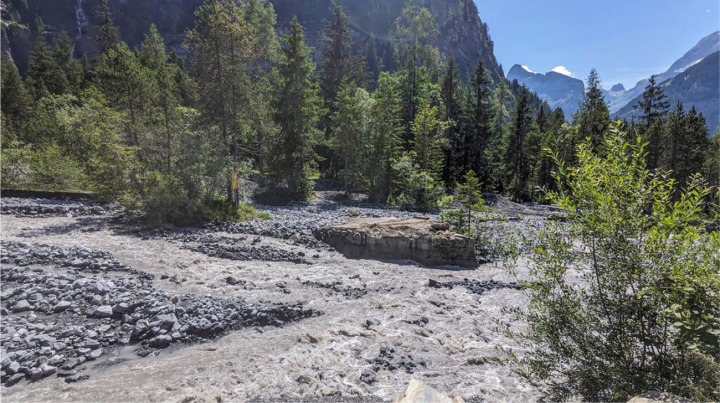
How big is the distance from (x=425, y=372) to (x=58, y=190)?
26644 mm

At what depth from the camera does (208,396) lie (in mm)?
5328

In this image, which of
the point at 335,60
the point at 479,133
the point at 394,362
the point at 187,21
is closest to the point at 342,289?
the point at 394,362

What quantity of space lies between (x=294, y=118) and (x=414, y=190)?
11.9 meters

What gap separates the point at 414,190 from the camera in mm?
27906

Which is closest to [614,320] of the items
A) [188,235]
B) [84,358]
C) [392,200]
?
[84,358]

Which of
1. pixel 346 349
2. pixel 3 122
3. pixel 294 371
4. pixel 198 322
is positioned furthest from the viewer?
pixel 3 122

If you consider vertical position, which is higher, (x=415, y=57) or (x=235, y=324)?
(x=415, y=57)

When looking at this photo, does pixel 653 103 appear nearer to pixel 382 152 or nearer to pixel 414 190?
pixel 414 190

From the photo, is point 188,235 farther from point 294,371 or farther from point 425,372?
point 425,372

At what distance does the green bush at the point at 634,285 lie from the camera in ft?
10.2

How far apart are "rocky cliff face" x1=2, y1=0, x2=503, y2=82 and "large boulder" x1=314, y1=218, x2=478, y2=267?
9999cm

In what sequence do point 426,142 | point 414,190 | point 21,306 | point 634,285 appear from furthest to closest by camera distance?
point 426,142
point 414,190
point 21,306
point 634,285

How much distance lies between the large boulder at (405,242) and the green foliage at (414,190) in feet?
40.9

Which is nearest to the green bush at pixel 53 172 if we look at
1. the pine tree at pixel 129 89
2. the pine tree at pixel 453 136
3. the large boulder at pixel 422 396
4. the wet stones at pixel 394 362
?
the pine tree at pixel 129 89
